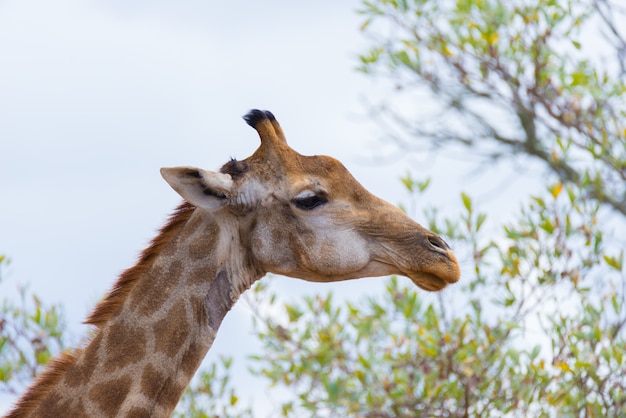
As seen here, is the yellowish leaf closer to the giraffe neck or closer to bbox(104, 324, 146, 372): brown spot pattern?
the giraffe neck

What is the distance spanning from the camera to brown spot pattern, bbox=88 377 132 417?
455 cm

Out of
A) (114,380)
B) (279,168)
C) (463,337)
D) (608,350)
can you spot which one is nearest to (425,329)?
(463,337)

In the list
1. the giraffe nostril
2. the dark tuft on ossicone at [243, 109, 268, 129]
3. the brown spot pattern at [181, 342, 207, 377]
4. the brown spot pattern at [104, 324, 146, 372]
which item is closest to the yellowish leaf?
the giraffe nostril

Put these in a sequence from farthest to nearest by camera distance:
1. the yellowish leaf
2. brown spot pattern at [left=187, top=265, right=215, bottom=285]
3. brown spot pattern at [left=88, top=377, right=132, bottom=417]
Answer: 1. the yellowish leaf
2. brown spot pattern at [left=187, top=265, right=215, bottom=285]
3. brown spot pattern at [left=88, top=377, right=132, bottom=417]

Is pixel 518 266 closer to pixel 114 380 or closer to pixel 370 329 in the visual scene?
pixel 370 329

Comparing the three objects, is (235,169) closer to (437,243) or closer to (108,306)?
(108,306)

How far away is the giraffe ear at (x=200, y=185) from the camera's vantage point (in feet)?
15.5

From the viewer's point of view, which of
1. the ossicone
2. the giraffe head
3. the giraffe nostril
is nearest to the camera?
the giraffe head

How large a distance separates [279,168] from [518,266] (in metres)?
3.18

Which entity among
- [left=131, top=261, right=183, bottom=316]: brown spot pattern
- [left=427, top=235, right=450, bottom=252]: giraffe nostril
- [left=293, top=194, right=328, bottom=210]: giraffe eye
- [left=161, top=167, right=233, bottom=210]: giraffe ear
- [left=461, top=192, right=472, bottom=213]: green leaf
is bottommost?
[left=131, top=261, right=183, bottom=316]: brown spot pattern

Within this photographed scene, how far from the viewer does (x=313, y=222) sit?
500 cm

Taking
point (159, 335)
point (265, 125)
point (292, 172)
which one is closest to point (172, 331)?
point (159, 335)

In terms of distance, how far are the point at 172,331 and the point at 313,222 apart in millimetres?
821

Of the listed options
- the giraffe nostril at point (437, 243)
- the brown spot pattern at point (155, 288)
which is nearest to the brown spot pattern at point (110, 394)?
the brown spot pattern at point (155, 288)
